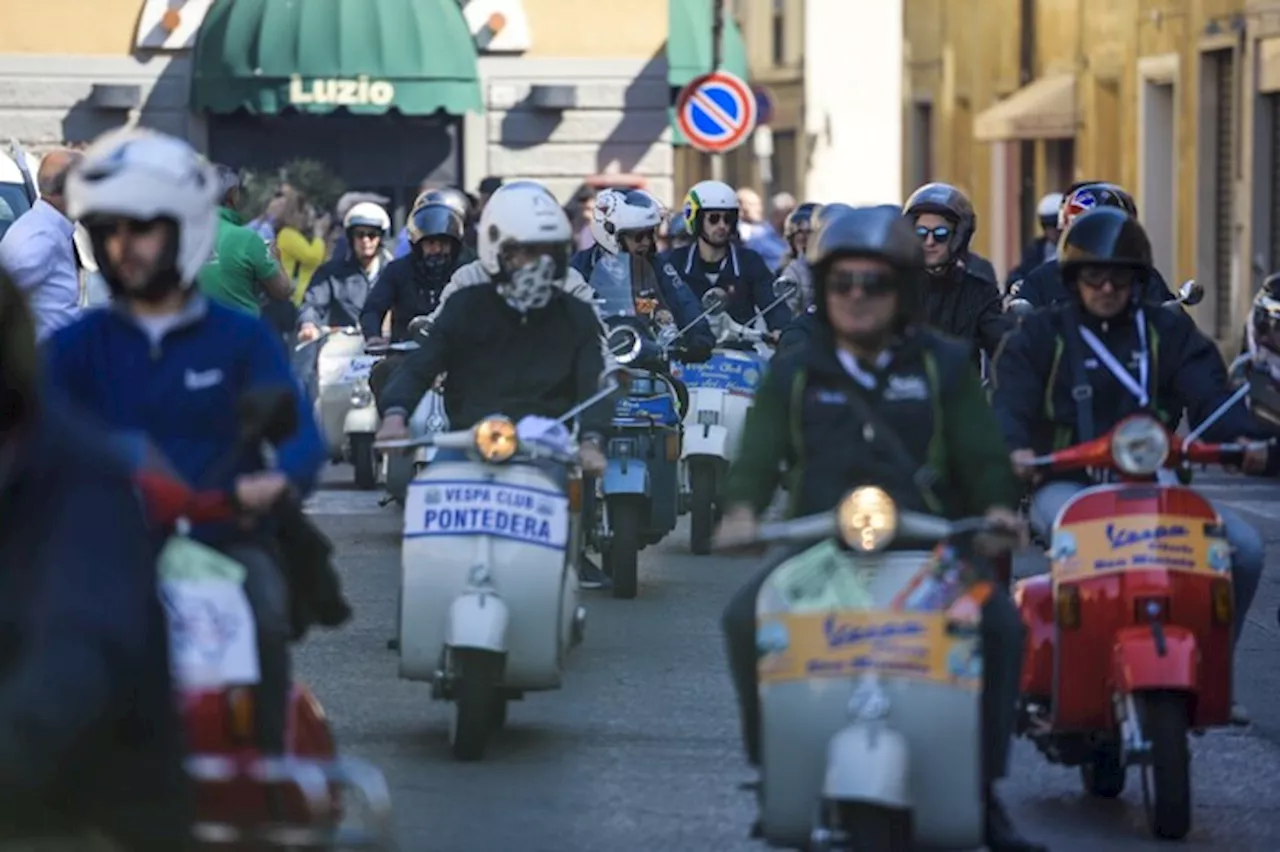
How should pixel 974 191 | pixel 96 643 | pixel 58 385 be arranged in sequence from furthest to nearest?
pixel 974 191 → pixel 58 385 → pixel 96 643

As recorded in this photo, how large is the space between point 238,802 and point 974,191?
135 ft

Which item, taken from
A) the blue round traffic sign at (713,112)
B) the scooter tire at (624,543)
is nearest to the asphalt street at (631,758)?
the scooter tire at (624,543)

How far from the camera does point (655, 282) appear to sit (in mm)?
16078

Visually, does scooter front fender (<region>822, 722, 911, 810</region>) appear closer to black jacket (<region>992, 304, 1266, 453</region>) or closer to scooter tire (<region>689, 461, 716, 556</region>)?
black jacket (<region>992, 304, 1266, 453</region>)

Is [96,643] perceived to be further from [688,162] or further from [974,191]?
[688,162]

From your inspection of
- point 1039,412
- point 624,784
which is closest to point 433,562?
point 624,784

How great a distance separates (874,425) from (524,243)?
3478 mm

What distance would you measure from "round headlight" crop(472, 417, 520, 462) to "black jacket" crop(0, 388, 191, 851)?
198 inches

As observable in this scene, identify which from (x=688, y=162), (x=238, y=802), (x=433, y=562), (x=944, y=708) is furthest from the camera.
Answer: (x=688, y=162)

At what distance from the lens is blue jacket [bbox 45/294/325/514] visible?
635 centimetres

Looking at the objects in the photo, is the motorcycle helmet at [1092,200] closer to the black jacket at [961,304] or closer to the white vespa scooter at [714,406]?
the black jacket at [961,304]

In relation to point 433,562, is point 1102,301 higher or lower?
higher

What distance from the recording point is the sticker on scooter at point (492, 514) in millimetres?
9672

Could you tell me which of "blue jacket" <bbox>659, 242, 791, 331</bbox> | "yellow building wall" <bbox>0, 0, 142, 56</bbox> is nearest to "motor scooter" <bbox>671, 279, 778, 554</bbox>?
"blue jacket" <bbox>659, 242, 791, 331</bbox>
